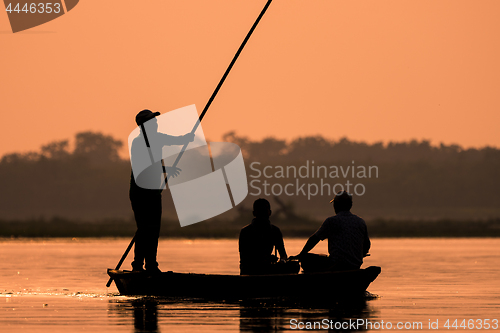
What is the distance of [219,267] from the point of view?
70.5 ft

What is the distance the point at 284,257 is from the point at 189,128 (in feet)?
10.8

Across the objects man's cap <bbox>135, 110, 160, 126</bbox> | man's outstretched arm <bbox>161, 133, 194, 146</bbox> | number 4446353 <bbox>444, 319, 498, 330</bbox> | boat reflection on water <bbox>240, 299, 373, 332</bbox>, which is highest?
man's cap <bbox>135, 110, 160, 126</bbox>

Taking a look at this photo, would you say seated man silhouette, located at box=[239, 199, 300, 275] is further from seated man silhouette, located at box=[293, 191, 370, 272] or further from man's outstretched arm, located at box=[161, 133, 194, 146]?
man's outstretched arm, located at box=[161, 133, 194, 146]

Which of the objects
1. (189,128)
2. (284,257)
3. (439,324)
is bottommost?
(439,324)

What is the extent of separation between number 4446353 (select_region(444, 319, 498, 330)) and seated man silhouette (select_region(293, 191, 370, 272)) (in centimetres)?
194

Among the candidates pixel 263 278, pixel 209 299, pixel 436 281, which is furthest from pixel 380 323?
pixel 436 281

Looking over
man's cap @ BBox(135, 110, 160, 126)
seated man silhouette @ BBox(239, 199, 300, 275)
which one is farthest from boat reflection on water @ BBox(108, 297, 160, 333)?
man's cap @ BBox(135, 110, 160, 126)

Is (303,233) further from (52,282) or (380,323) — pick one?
(380,323)

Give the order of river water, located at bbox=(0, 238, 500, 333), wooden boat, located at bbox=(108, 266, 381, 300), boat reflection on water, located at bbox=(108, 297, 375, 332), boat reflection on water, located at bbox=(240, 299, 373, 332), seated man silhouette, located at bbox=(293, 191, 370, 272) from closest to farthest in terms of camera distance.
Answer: boat reflection on water, located at bbox=(240, 299, 373, 332)
boat reflection on water, located at bbox=(108, 297, 375, 332)
river water, located at bbox=(0, 238, 500, 333)
seated man silhouette, located at bbox=(293, 191, 370, 272)
wooden boat, located at bbox=(108, 266, 381, 300)

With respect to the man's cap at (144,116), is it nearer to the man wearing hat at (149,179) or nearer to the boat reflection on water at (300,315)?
the man wearing hat at (149,179)

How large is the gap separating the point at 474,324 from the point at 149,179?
5582 millimetres

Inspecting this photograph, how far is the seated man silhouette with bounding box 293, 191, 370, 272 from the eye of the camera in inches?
465

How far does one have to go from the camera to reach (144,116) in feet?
44.4

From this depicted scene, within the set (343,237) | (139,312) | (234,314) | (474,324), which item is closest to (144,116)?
(139,312)
